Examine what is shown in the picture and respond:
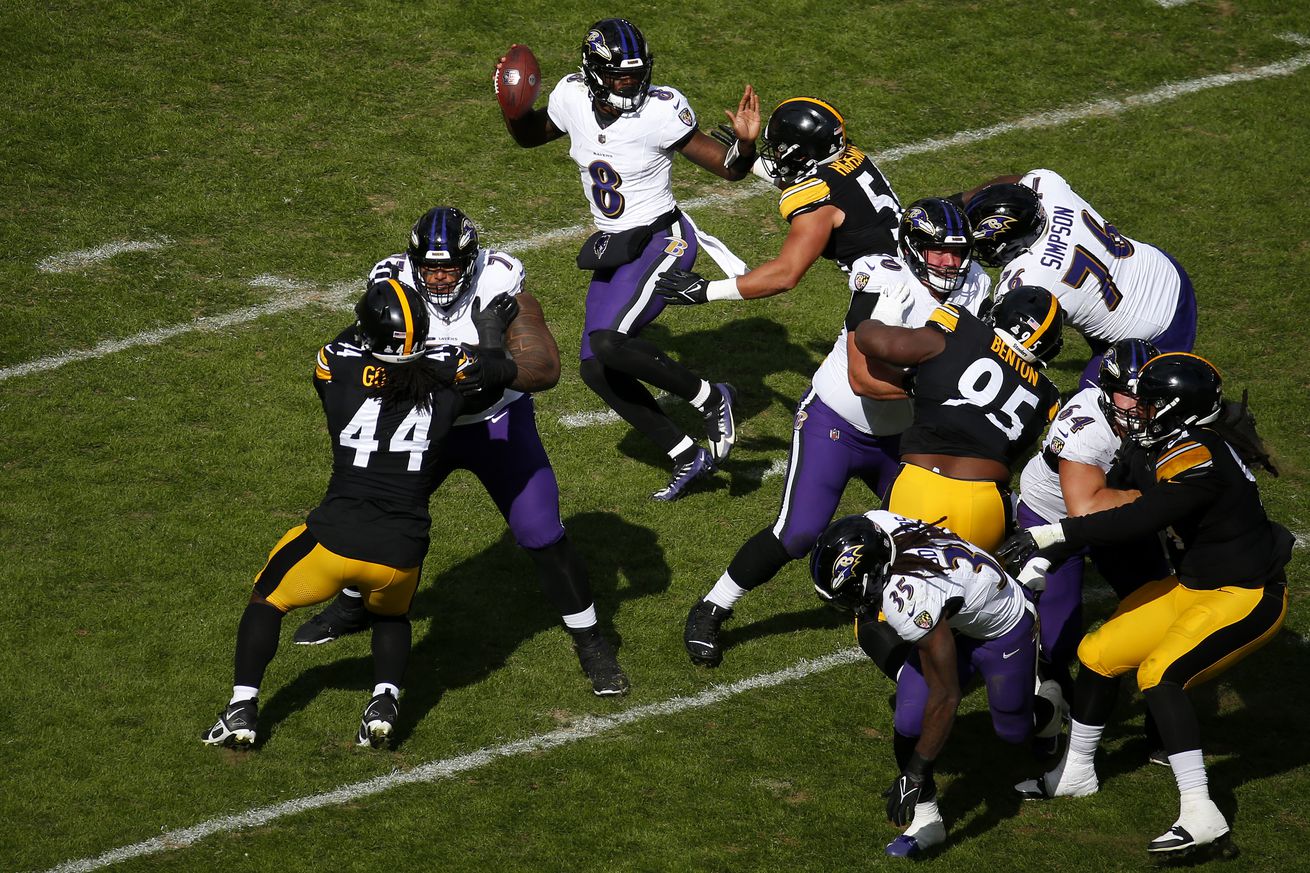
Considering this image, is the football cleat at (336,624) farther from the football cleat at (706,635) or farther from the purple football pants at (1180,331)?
the purple football pants at (1180,331)

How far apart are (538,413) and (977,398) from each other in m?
3.36

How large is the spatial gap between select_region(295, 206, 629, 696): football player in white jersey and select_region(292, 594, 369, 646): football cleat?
0.09 metres

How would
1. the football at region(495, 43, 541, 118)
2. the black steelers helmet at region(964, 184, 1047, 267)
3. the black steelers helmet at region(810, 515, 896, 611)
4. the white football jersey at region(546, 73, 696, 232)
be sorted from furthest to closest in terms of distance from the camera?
the football at region(495, 43, 541, 118)
the white football jersey at region(546, 73, 696, 232)
the black steelers helmet at region(964, 184, 1047, 267)
the black steelers helmet at region(810, 515, 896, 611)

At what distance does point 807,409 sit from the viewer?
6.50 meters

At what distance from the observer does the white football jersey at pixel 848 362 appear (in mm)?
6203

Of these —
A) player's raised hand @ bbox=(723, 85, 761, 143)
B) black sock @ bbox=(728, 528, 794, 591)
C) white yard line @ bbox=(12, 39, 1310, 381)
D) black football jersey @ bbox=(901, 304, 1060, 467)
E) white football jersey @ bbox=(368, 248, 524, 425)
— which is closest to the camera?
black football jersey @ bbox=(901, 304, 1060, 467)

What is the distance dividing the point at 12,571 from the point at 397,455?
7.99ft

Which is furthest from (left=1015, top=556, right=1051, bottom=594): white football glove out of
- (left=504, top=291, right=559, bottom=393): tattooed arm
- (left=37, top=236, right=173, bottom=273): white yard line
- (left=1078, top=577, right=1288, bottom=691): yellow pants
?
(left=37, top=236, right=173, bottom=273): white yard line

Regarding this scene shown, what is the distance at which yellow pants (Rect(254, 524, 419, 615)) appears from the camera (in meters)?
5.61

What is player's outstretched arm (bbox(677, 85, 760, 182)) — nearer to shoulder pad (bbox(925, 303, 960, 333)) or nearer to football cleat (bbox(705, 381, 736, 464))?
football cleat (bbox(705, 381, 736, 464))

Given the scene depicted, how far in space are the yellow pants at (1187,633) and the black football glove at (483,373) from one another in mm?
2585

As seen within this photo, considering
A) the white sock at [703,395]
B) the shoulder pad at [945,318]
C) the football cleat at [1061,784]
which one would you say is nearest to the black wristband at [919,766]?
the football cleat at [1061,784]

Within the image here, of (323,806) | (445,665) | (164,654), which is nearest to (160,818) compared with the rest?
(323,806)

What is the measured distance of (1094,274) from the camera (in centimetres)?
694
